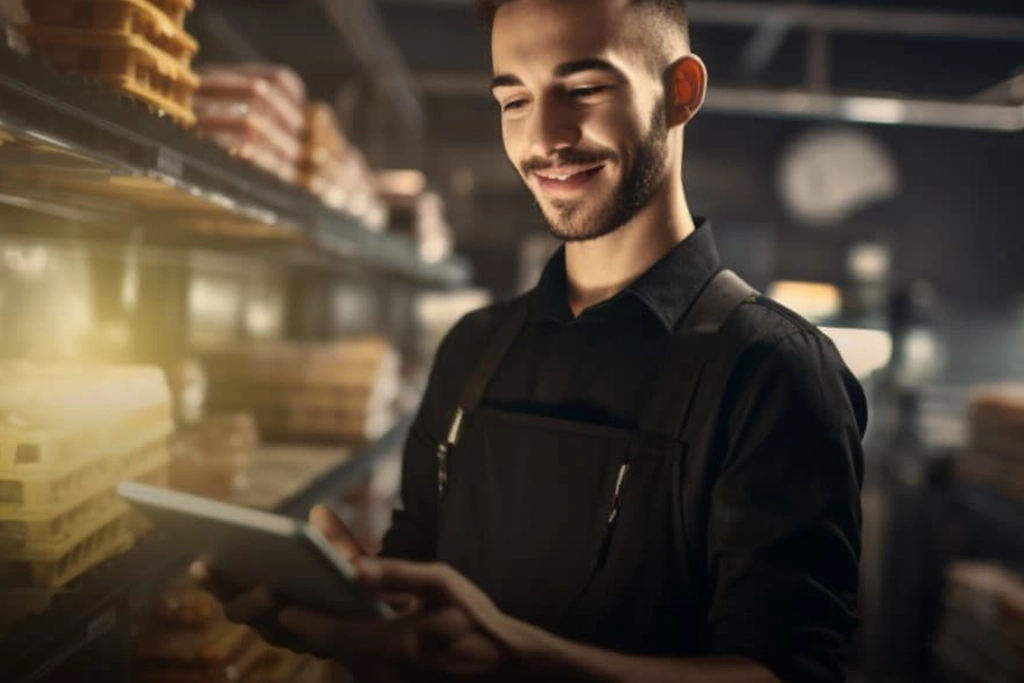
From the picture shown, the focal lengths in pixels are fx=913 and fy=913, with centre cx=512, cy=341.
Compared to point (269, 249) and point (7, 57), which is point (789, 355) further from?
point (269, 249)

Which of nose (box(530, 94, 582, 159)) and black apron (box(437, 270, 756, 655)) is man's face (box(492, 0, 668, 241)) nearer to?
nose (box(530, 94, 582, 159))

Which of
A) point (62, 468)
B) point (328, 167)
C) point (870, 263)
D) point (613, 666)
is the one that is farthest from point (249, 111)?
point (870, 263)

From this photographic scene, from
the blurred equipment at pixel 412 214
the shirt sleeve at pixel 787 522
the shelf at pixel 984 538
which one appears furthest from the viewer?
the shelf at pixel 984 538

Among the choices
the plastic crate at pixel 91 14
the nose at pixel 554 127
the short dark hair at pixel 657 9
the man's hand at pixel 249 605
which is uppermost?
the short dark hair at pixel 657 9

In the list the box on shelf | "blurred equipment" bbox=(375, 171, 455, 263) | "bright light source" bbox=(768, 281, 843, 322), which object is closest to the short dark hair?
the box on shelf

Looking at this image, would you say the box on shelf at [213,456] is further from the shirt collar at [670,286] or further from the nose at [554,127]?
the nose at [554,127]

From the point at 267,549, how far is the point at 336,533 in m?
0.46

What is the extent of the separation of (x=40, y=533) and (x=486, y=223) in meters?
6.61

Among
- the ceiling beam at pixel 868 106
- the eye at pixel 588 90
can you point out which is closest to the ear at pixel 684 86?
the eye at pixel 588 90

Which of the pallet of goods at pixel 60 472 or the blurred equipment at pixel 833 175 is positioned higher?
the blurred equipment at pixel 833 175

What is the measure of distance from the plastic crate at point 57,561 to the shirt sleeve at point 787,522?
35.3 inches

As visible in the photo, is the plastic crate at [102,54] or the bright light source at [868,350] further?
the bright light source at [868,350]

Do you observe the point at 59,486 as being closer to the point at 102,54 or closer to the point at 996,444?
the point at 102,54

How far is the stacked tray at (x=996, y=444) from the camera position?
371 cm
